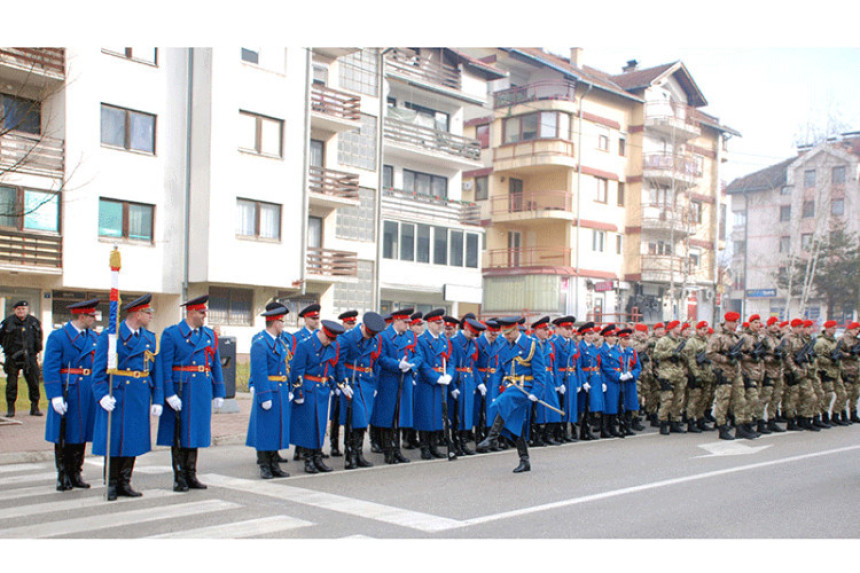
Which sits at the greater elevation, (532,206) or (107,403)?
(532,206)

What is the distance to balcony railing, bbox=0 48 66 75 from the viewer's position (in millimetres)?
24188

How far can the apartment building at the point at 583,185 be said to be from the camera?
4412 centimetres

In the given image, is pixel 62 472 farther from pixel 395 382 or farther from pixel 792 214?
pixel 792 214

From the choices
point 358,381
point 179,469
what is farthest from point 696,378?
point 179,469

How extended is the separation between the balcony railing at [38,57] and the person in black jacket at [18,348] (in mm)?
10278

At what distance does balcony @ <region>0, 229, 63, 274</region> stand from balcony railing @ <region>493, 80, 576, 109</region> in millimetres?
25705

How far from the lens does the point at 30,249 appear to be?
25.1 meters

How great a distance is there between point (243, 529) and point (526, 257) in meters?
39.6

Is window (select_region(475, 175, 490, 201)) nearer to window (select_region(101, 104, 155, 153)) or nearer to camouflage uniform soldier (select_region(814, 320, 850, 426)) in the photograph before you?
window (select_region(101, 104, 155, 153))

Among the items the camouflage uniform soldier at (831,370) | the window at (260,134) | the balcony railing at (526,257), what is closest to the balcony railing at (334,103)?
the window at (260,134)

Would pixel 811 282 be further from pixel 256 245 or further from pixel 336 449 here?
pixel 336 449

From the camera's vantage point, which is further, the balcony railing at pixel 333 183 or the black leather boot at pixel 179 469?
the balcony railing at pixel 333 183

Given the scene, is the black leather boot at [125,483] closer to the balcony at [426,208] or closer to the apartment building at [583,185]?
the balcony at [426,208]
